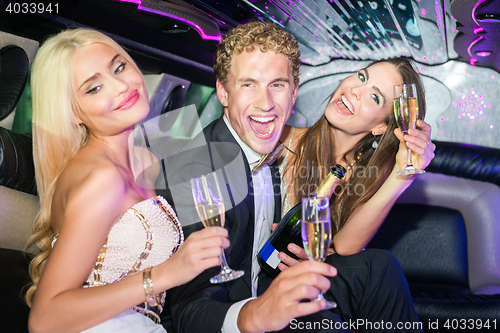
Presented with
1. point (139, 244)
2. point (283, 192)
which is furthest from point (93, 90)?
point (283, 192)

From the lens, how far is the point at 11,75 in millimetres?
1740

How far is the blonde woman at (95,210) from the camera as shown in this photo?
1157mm

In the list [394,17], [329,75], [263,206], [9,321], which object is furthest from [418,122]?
[329,75]

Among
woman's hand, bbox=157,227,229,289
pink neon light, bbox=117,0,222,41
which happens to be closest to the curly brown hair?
pink neon light, bbox=117,0,222,41

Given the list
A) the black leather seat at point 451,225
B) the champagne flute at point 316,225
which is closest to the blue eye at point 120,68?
the champagne flute at point 316,225

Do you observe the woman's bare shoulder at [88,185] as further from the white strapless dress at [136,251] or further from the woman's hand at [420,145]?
the woman's hand at [420,145]

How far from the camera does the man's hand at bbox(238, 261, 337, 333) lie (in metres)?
1.00

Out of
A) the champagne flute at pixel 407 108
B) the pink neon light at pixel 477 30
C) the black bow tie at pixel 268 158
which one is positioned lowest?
the black bow tie at pixel 268 158

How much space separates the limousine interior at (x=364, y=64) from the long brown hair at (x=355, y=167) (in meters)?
0.86

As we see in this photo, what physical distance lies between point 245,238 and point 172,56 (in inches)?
65.3

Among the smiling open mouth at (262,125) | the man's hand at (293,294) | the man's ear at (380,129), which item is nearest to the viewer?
the man's hand at (293,294)

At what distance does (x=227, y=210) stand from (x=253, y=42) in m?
0.71

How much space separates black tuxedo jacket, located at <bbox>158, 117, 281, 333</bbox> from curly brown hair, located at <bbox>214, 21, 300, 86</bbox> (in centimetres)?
28

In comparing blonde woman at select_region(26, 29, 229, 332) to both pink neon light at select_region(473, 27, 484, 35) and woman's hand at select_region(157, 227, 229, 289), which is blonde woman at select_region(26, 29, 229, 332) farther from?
pink neon light at select_region(473, 27, 484, 35)
